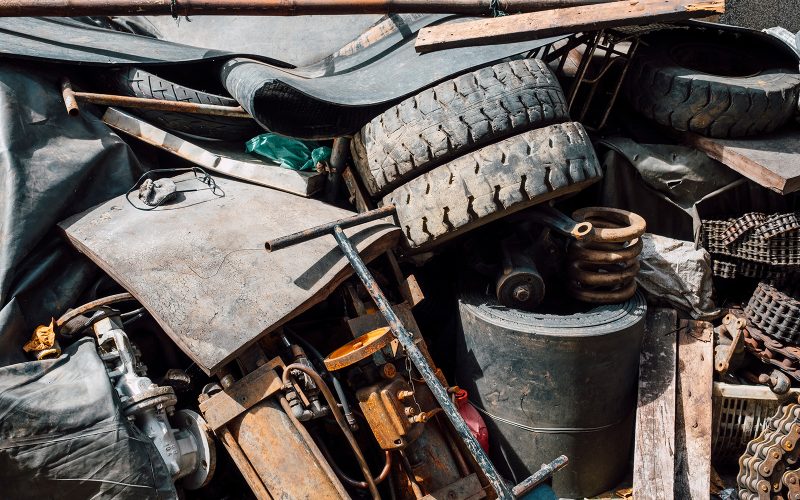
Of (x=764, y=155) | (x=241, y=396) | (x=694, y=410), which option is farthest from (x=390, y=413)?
(x=764, y=155)

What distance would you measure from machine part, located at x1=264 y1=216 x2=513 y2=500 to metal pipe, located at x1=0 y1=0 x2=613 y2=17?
112 centimetres

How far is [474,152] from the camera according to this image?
3.11m

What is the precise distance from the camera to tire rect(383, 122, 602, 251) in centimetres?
302

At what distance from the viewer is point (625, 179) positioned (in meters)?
3.75

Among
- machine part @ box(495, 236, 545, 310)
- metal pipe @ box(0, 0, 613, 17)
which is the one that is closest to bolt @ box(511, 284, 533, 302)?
machine part @ box(495, 236, 545, 310)

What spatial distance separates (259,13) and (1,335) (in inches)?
73.7

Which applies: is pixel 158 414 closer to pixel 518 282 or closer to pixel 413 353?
pixel 413 353

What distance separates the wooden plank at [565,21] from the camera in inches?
125

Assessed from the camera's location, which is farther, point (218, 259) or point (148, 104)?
point (148, 104)

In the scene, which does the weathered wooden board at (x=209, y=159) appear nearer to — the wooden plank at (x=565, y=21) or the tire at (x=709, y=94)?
the wooden plank at (x=565, y=21)

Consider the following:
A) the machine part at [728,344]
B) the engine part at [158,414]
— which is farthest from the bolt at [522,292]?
the engine part at [158,414]

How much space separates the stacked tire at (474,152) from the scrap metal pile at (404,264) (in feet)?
0.04

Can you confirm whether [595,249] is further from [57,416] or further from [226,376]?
[57,416]

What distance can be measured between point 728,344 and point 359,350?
175cm
